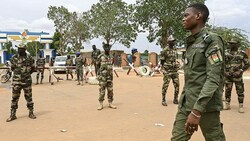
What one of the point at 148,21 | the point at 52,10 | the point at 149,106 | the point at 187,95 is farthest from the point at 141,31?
the point at 187,95

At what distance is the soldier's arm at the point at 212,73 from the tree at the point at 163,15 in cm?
2639

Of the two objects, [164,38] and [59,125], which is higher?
[164,38]

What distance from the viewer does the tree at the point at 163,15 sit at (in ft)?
93.6

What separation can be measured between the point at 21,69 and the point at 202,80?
15.4 ft

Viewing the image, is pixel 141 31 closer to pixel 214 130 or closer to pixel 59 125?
pixel 59 125

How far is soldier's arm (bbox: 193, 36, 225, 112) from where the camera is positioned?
2.42 metres

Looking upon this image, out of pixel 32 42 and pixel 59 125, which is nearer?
pixel 59 125

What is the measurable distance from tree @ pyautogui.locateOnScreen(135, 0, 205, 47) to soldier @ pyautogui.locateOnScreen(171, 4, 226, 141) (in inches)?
1032

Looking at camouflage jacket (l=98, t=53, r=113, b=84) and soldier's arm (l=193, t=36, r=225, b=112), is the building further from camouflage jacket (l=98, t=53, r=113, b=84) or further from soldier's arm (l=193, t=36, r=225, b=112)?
soldier's arm (l=193, t=36, r=225, b=112)

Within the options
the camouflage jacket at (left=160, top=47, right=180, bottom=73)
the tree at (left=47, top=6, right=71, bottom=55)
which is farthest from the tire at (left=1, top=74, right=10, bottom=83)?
the tree at (left=47, top=6, right=71, bottom=55)

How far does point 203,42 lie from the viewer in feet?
8.34

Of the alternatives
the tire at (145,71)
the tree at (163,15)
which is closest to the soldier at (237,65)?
the tire at (145,71)

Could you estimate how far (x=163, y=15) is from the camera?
28688mm

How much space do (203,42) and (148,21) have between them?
2817cm
